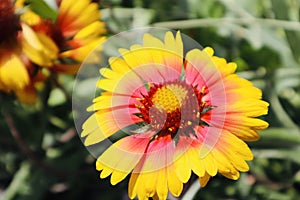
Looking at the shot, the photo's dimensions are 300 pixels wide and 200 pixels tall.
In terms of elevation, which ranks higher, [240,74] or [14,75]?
[14,75]

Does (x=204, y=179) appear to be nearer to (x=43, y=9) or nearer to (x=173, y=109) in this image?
(x=173, y=109)

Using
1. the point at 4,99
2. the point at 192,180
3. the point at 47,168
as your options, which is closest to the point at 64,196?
the point at 47,168

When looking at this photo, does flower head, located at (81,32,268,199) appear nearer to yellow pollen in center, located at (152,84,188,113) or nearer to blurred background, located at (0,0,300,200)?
yellow pollen in center, located at (152,84,188,113)

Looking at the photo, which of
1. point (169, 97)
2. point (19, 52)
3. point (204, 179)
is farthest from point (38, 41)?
point (204, 179)

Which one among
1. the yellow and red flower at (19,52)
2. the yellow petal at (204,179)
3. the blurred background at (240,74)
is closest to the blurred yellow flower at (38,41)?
the yellow and red flower at (19,52)

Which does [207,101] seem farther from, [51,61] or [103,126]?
[51,61]

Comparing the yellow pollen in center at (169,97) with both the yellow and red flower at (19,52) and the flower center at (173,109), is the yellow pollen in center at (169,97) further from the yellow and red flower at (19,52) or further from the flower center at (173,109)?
the yellow and red flower at (19,52)

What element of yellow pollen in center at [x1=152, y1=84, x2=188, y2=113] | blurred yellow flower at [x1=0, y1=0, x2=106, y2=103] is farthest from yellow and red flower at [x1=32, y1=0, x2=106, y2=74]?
yellow pollen in center at [x1=152, y1=84, x2=188, y2=113]

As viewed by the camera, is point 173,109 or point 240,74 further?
point 240,74
